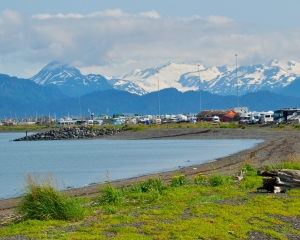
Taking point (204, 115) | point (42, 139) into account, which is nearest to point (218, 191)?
point (42, 139)

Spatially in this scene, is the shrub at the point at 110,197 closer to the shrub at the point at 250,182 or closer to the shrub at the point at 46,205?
the shrub at the point at 46,205

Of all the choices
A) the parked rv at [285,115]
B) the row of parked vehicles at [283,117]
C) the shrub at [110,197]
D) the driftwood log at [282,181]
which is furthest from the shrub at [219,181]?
the parked rv at [285,115]

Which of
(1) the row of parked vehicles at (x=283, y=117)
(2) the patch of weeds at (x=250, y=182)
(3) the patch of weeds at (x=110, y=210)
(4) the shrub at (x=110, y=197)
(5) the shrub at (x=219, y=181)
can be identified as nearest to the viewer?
(3) the patch of weeds at (x=110, y=210)

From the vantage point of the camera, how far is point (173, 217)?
14.6 metres

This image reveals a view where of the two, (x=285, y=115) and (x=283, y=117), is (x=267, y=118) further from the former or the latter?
(x=283, y=117)

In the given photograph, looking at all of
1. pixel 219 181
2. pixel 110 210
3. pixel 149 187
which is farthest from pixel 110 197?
pixel 219 181

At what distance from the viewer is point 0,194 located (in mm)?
30141

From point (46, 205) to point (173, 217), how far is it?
3.00m

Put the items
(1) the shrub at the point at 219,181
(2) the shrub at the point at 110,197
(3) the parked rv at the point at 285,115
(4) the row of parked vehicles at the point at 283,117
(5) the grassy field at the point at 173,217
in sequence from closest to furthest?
(5) the grassy field at the point at 173,217
(2) the shrub at the point at 110,197
(1) the shrub at the point at 219,181
(4) the row of parked vehicles at the point at 283,117
(3) the parked rv at the point at 285,115

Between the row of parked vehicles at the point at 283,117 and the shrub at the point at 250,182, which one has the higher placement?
the row of parked vehicles at the point at 283,117

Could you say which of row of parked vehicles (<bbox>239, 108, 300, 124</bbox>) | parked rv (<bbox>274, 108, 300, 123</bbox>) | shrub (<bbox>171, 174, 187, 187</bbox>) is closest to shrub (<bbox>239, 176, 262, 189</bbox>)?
shrub (<bbox>171, 174, 187, 187</bbox>)

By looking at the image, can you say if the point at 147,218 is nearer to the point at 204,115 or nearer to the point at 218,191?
the point at 218,191

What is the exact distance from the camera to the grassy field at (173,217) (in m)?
12.9

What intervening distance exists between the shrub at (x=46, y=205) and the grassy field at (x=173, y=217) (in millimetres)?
34
